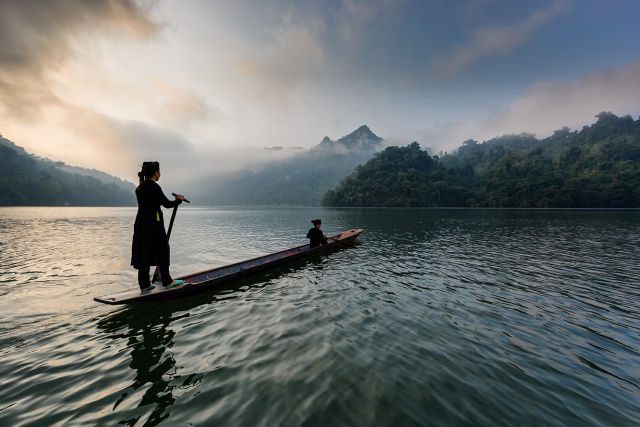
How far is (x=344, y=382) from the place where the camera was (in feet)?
14.3

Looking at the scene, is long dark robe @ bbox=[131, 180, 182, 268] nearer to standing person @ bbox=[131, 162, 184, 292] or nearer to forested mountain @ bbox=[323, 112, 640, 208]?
standing person @ bbox=[131, 162, 184, 292]

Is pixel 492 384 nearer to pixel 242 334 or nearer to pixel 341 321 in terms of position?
pixel 341 321

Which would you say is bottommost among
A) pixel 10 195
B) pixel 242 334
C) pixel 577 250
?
pixel 577 250

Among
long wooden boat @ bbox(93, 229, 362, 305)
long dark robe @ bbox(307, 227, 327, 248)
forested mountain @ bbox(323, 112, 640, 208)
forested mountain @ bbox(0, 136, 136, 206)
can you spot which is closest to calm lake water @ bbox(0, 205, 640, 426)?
long wooden boat @ bbox(93, 229, 362, 305)

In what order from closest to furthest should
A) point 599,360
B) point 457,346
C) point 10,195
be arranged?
point 599,360
point 457,346
point 10,195

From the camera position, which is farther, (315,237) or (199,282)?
(315,237)

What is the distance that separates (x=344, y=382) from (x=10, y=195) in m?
210

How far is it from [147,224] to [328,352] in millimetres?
5982

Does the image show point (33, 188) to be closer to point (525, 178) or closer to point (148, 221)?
point (148, 221)

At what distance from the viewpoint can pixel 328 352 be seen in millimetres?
5352

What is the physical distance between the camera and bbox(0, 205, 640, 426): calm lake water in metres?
3.75

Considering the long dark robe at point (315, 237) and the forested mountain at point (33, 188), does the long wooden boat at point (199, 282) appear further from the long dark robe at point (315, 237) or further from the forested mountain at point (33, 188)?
the forested mountain at point (33, 188)

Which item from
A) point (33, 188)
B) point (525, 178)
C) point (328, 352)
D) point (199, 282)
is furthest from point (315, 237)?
point (33, 188)

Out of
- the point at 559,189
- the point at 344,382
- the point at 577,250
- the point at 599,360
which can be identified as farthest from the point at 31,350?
the point at 559,189
